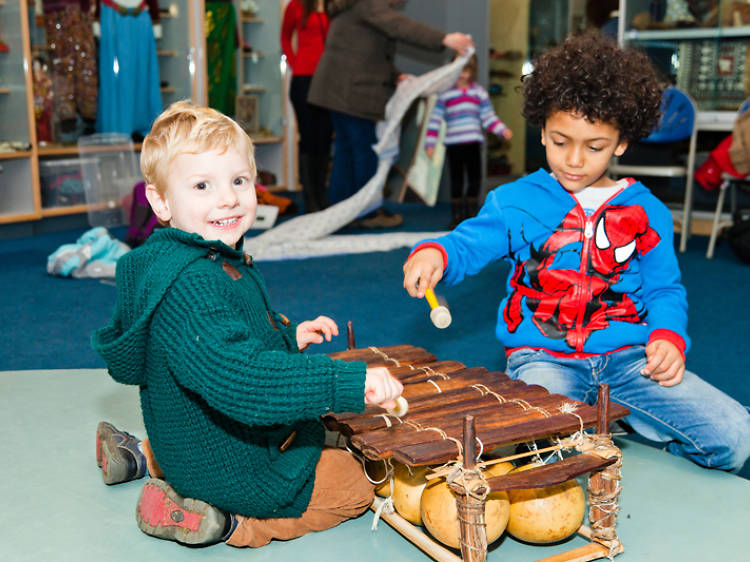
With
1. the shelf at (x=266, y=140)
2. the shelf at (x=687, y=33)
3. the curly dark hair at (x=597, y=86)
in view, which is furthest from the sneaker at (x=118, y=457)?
the shelf at (x=266, y=140)

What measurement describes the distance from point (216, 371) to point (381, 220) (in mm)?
4271

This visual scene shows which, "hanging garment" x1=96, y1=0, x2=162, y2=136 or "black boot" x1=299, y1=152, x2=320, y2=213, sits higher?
"hanging garment" x1=96, y1=0, x2=162, y2=136

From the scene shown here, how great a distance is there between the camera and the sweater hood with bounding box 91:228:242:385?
131 cm

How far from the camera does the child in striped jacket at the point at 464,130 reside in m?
5.13

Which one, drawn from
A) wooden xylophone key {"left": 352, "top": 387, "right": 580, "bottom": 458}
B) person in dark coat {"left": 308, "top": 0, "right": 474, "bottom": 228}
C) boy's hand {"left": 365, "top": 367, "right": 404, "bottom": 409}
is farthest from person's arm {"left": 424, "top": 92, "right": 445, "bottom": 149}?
boy's hand {"left": 365, "top": 367, "right": 404, "bottom": 409}

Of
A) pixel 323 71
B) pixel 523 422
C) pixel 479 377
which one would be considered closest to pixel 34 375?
pixel 479 377

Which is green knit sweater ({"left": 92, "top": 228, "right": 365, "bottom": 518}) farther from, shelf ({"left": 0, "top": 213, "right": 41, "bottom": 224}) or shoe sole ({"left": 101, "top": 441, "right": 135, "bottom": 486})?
A: shelf ({"left": 0, "top": 213, "right": 41, "bottom": 224})

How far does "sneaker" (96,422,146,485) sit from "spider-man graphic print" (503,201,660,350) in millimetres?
891

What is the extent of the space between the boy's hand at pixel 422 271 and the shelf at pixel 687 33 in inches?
171

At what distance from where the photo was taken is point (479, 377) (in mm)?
1703

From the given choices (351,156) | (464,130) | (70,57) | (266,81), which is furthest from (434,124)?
(266,81)

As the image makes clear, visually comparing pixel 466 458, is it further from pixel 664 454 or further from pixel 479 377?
pixel 664 454

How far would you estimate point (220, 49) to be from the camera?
6.62 metres

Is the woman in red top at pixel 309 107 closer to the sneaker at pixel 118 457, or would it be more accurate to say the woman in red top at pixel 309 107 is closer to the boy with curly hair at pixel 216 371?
the sneaker at pixel 118 457
